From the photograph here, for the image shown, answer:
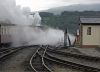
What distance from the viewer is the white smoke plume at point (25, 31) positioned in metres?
35.2

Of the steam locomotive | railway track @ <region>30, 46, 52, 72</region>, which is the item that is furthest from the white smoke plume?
railway track @ <region>30, 46, 52, 72</region>

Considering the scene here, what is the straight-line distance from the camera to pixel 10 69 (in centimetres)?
1377

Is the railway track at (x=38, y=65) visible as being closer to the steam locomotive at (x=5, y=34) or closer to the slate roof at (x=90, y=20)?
the slate roof at (x=90, y=20)

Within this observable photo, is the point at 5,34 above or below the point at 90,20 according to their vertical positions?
below

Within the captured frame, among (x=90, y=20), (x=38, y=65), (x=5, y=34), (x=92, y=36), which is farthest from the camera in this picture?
(x=5, y=34)

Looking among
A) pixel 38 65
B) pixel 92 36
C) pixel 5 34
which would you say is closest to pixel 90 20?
pixel 92 36

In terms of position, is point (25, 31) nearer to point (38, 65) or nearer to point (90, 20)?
point (90, 20)

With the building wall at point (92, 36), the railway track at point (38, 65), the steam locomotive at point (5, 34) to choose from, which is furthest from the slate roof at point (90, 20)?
the railway track at point (38, 65)

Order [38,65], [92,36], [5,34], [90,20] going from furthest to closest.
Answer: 1. [5,34]
2. [90,20]
3. [92,36]
4. [38,65]

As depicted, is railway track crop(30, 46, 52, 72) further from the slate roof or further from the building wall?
the slate roof

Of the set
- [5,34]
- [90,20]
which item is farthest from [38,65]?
[5,34]

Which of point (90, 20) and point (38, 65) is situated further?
point (90, 20)

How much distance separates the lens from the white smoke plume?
35.2m

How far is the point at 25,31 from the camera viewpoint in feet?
124
